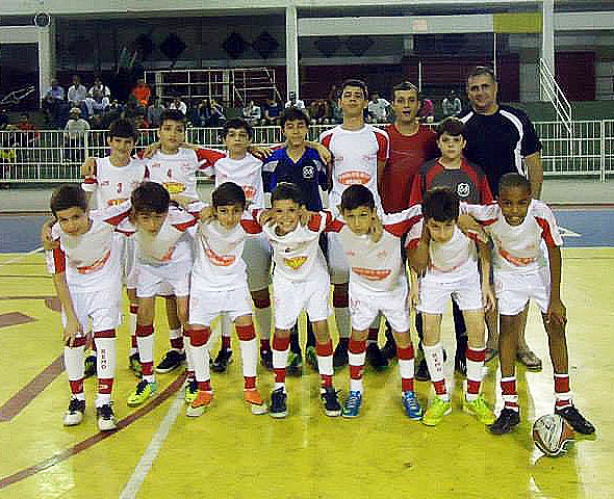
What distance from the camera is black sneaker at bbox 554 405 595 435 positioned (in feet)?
16.0

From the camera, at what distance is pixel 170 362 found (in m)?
6.35

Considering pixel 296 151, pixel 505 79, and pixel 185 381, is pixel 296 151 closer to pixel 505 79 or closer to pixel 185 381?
pixel 185 381

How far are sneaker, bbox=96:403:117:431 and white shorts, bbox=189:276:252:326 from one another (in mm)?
734

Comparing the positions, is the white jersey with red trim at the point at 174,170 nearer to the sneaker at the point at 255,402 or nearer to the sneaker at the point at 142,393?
the sneaker at the point at 142,393

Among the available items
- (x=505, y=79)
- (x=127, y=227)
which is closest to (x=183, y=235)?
(x=127, y=227)

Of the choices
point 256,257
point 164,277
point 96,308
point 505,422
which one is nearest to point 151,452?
point 96,308

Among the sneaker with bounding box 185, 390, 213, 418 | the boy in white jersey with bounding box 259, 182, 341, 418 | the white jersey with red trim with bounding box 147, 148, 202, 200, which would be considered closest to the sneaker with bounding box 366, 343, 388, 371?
the boy in white jersey with bounding box 259, 182, 341, 418

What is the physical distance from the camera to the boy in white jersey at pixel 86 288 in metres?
5.16

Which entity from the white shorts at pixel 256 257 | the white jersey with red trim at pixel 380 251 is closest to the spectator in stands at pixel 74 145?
the white shorts at pixel 256 257

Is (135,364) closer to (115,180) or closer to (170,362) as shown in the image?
(170,362)

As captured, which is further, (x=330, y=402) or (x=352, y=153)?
(x=352, y=153)

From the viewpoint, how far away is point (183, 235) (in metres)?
5.77

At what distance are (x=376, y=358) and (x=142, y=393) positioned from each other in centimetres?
174

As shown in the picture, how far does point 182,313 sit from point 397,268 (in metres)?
1.49
